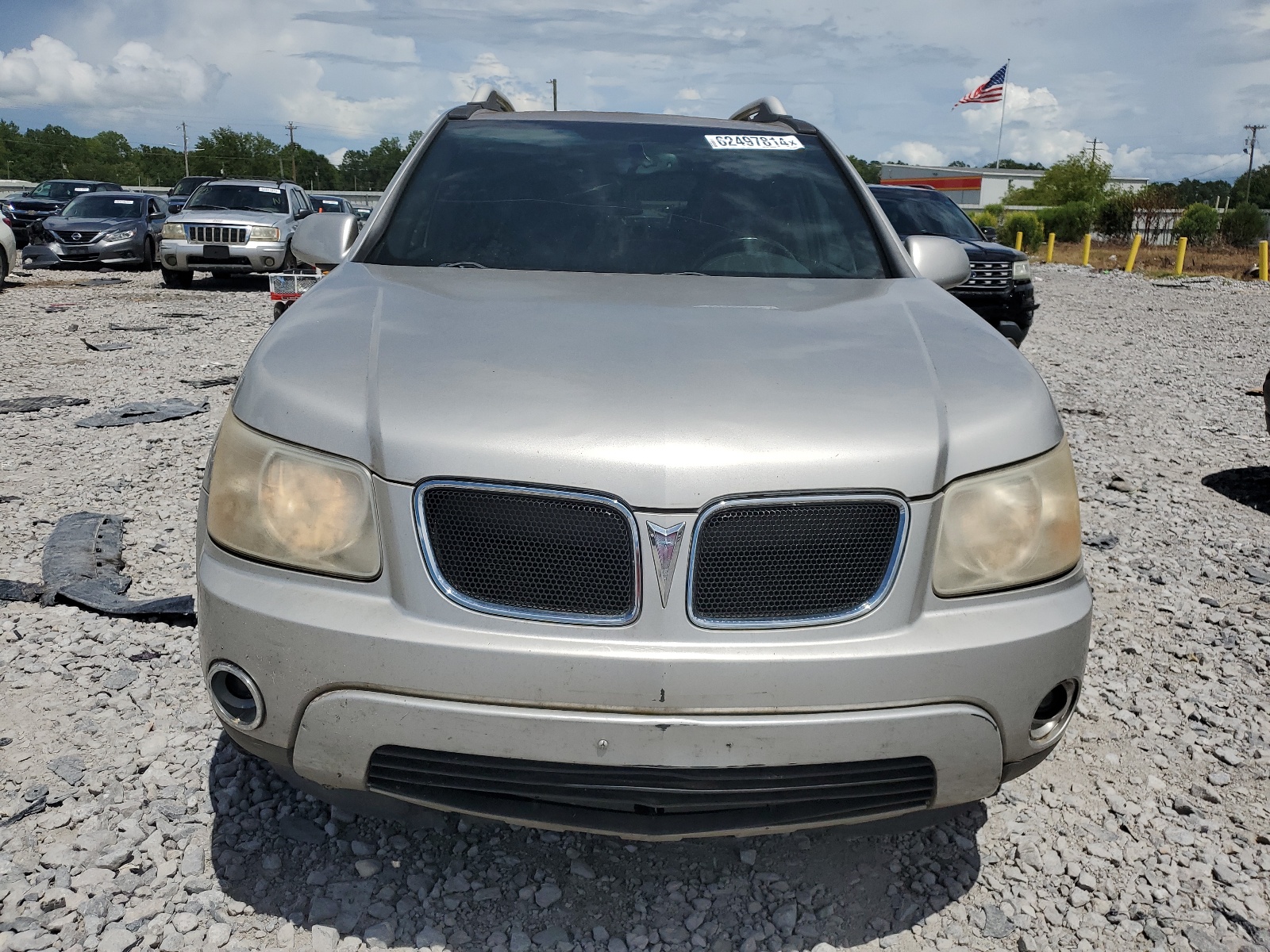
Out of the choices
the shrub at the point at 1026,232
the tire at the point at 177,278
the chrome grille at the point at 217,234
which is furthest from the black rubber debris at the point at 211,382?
the shrub at the point at 1026,232

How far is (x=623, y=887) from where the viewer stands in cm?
230

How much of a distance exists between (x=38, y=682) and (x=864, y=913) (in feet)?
8.30

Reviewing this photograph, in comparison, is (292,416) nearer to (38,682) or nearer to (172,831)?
(172,831)

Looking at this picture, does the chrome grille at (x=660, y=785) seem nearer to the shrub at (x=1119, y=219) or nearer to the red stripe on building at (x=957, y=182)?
the shrub at (x=1119, y=219)

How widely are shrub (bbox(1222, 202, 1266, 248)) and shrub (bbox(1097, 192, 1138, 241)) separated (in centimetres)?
453

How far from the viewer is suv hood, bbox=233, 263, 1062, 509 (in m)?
1.77

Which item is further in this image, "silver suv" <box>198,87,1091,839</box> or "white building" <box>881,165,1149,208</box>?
"white building" <box>881,165,1149,208</box>

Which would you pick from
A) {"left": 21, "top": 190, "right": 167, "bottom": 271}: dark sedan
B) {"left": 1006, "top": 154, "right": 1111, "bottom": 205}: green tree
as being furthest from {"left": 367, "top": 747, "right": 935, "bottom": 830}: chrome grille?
{"left": 1006, "top": 154, "right": 1111, "bottom": 205}: green tree

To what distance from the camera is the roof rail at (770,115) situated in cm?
375

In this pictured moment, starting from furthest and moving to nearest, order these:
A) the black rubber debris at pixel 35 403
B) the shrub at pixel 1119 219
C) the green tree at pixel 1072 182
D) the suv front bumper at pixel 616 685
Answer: the green tree at pixel 1072 182
the shrub at pixel 1119 219
the black rubber debris at pixel 35 403
the suv front bumper at pixel 616 685

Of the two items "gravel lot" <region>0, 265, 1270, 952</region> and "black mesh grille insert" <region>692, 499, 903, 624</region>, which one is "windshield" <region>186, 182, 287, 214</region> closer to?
"gravel lot" <region>0, 265, 1270, 952</region>

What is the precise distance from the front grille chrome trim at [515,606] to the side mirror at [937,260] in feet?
5.88

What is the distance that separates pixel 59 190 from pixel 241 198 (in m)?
13.1

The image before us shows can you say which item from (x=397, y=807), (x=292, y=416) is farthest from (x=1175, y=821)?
(x=292, y=416)
